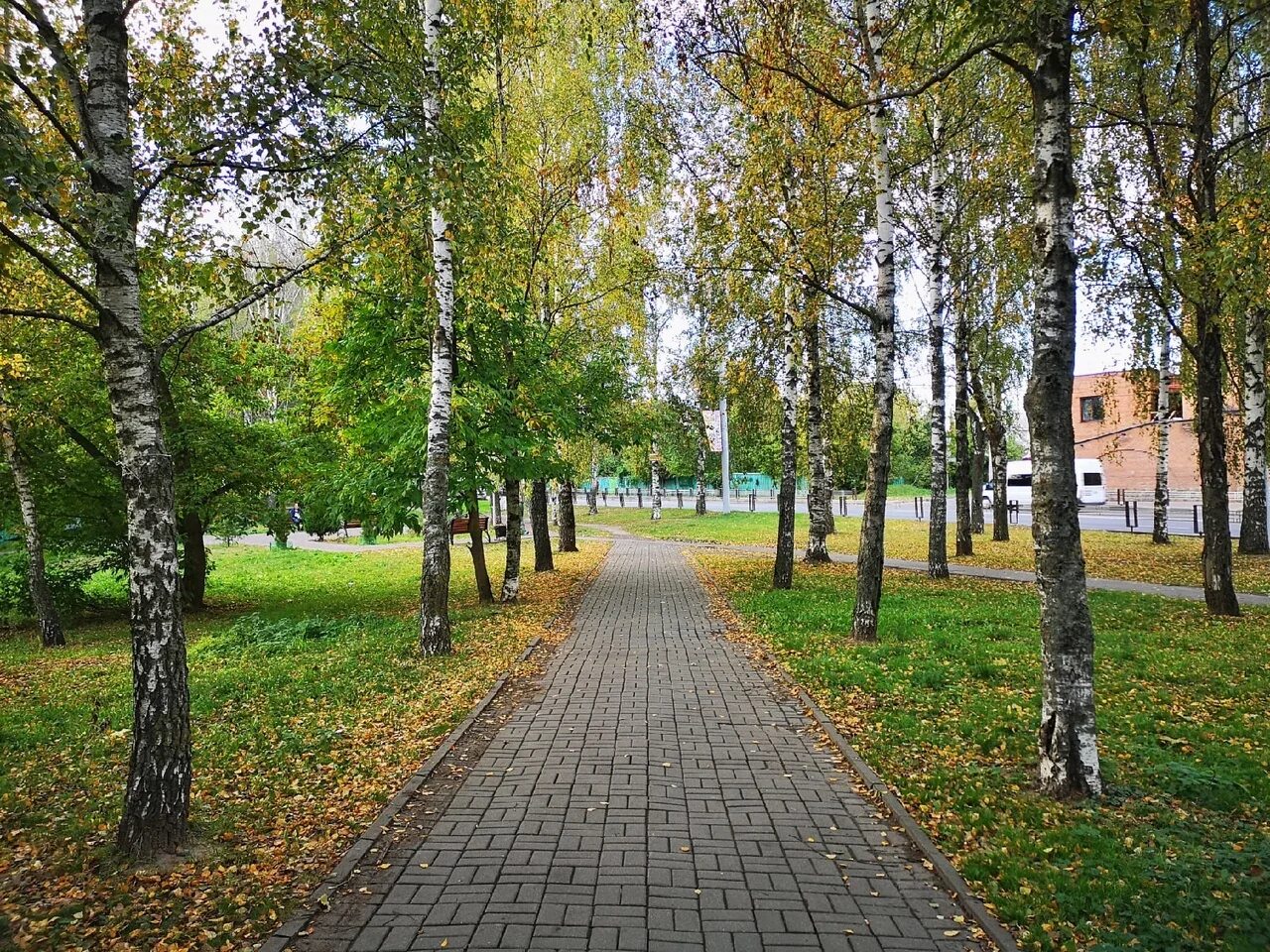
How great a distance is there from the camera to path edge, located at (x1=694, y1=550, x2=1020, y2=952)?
334 centimetres

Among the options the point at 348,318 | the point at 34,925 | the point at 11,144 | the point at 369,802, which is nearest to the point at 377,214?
the point at 11,144

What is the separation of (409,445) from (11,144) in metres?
7.81

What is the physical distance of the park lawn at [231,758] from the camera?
347 centimetres

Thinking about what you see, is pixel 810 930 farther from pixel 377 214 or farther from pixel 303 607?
pixel 303 607

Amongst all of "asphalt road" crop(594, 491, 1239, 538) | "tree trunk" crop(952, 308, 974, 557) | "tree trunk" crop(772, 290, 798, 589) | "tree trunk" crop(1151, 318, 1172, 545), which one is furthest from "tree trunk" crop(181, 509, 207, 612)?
"asphalt road" crop(594, 491, 1239, 538)

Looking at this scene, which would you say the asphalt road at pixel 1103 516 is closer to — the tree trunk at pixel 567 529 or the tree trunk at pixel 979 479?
the tree trunk at pixel 979 479

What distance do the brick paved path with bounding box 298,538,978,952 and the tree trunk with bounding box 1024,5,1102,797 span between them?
4.33ft

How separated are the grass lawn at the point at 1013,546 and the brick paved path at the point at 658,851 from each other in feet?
35.7

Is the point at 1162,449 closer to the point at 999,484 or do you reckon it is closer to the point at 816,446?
the point at 999,484

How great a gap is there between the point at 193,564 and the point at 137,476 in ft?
40.1

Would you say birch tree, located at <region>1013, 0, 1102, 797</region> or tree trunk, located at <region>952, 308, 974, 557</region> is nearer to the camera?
birch tree, located at <region>1013, 0, 1102, 797</region>

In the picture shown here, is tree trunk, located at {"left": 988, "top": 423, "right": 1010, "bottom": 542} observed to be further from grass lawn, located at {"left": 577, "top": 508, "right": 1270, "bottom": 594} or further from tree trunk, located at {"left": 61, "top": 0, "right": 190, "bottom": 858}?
tree trunk, located at {"left": 61, "top": 0, "right": 190, "bottom": 858}

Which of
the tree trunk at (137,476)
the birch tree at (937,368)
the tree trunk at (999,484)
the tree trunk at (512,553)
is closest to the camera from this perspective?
the tree trunk at (137,476)

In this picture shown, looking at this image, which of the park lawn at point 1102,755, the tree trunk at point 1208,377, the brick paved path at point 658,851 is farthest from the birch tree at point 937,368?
the brick paved path at point 658,851
